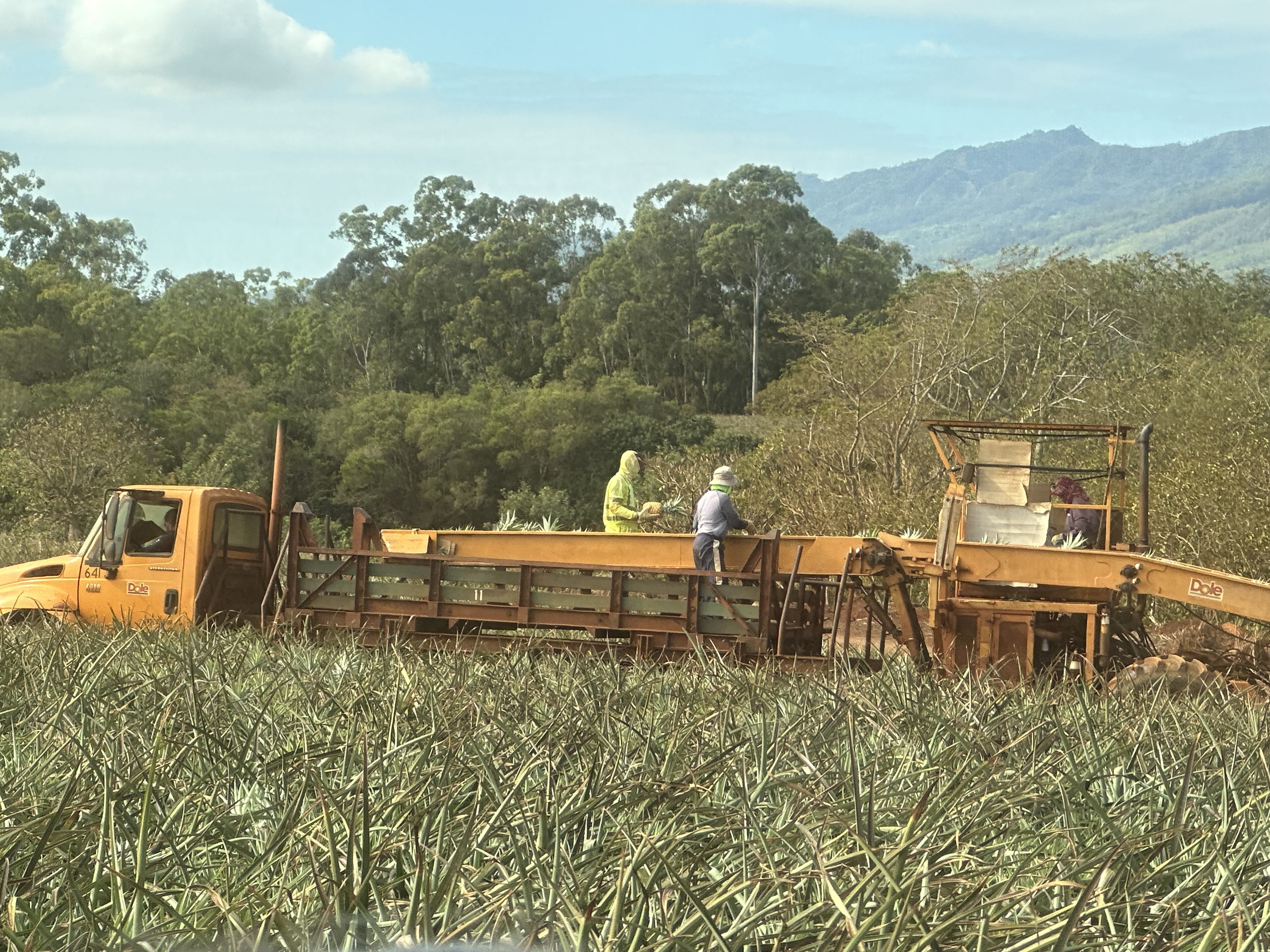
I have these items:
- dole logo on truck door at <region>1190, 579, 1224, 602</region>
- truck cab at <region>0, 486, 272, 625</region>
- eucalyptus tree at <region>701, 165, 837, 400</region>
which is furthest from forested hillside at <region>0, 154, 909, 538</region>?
dole logo on truck door at <region>1190, 579, 1224, 602</region>

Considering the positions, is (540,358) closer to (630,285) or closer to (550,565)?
(630,285)

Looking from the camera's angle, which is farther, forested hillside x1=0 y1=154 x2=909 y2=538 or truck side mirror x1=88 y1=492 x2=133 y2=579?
forested hillside x1=0 y1=154 x2=909 y2=538

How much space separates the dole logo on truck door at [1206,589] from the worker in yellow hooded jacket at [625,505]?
4386mm

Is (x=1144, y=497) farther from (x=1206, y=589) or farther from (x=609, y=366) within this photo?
(x=609, y=366)

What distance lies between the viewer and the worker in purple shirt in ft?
37.6

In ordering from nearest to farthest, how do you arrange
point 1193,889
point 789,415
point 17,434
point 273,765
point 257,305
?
point 1193,889 < point 273,765 < point 17,434 < point 789,415 < point 257,305

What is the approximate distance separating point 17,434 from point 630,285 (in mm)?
36920

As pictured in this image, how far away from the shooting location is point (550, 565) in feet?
36.8

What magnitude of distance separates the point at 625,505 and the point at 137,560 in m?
4.07

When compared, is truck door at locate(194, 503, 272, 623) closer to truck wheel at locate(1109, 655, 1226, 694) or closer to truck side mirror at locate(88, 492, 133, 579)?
truck side mirror at locate(88, 492, 133, 579)

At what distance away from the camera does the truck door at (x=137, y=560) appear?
1179 cm

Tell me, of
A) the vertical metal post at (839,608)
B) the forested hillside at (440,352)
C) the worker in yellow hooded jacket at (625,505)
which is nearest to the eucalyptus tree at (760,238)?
the forested hillside at (440,352)

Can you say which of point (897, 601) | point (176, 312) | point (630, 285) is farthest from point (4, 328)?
point (897, 601)

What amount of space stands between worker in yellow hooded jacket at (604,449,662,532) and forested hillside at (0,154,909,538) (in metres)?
26.2
